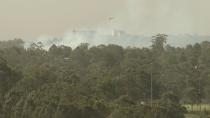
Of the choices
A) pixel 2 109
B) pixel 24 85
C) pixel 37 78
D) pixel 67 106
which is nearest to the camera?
pixel 67 106

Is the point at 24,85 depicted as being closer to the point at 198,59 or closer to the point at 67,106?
the point at 67,106

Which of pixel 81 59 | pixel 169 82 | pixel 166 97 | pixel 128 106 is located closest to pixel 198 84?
pixel 169 82

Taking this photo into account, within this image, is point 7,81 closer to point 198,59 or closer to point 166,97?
point 166,97

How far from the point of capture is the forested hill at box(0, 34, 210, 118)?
3575 centimetres

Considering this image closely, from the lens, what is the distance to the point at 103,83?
51312 millimetres

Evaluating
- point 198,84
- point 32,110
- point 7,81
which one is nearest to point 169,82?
point 198,84

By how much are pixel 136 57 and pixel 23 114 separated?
48.7 m

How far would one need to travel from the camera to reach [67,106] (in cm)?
3456

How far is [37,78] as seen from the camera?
47094 mm

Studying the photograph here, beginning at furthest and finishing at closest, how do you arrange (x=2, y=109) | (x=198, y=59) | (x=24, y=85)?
(x=198, y=59), (x=24, y=85), (x=2, y=109)

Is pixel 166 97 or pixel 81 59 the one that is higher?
pixel 81 59

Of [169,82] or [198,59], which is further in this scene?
[198,59]

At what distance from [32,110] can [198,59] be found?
167ft

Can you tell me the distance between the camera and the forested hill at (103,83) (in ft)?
117
